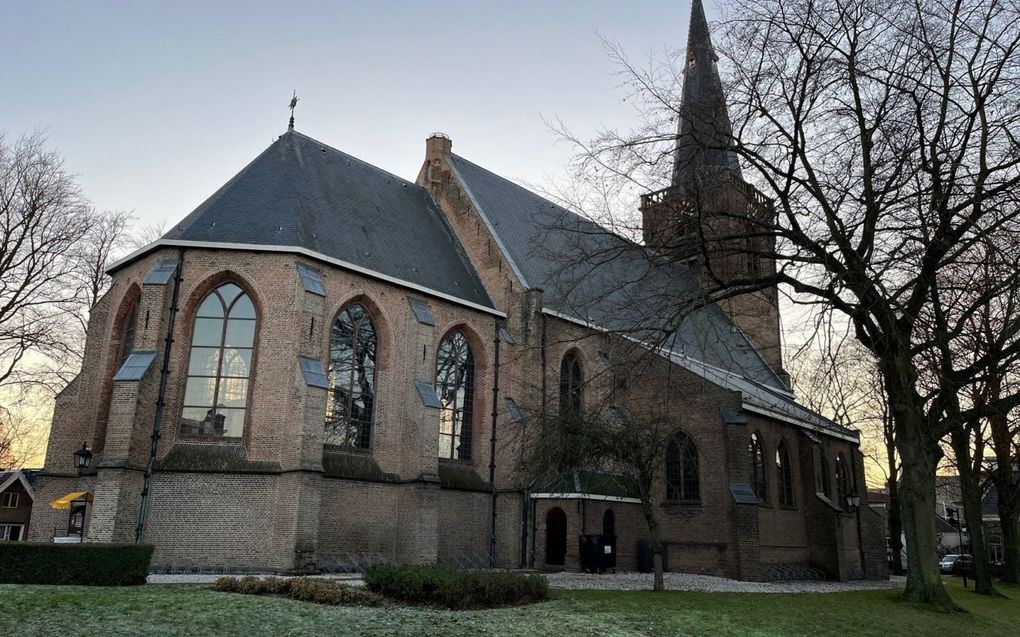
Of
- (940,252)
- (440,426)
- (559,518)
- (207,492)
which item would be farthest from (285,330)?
(940,252)

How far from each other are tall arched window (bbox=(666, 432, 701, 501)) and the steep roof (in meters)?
7.91

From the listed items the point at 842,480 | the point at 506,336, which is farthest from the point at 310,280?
the point at 842,480

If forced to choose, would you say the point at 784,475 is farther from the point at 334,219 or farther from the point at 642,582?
the point at 334,219

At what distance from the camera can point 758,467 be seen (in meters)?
26.4

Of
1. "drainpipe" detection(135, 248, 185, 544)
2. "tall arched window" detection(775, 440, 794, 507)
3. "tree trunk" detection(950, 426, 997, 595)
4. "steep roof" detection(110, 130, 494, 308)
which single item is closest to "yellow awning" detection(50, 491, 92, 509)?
"drainpipe" detection(135, 248, 185, 544)

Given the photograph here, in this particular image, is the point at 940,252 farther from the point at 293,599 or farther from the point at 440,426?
the point at 440,426

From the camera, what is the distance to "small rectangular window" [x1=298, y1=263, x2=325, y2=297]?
2027cm

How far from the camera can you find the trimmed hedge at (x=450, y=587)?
12.4 meters

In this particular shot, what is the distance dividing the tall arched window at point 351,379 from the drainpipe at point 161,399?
4024mm

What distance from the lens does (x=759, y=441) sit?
1044 inches

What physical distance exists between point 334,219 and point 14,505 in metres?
36.3

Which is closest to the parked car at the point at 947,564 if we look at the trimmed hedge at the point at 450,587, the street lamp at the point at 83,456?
the trimmed hedge at the point at 450,587

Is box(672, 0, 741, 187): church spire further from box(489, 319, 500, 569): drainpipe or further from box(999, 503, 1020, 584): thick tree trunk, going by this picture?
box(999, 503, 1020, 584): thick tree trunk

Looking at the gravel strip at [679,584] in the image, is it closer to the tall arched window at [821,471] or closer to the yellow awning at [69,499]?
the tall arched window at [821,471]
